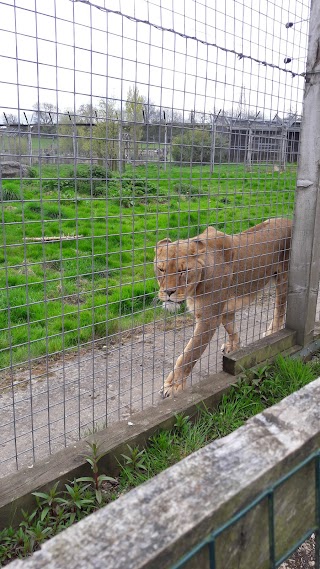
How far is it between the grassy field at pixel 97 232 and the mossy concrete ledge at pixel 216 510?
3.99 ft

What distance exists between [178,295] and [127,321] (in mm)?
1550

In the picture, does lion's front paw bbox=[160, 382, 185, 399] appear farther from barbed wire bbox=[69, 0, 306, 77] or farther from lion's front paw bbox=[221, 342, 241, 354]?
barbed wire bbox=[69, 0, 306, 77]

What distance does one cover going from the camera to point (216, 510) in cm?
105

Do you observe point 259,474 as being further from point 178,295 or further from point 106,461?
point 178,295

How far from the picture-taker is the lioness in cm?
352

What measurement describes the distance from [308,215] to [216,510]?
3.22 meters

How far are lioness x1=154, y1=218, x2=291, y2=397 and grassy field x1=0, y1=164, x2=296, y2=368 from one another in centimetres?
16

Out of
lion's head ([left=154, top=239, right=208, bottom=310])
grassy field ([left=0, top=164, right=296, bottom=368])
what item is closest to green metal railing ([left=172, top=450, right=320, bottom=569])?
grassy field ([left=0, top=164, right=296, bottom=368])

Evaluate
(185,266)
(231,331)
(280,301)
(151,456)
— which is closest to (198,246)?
(185,266)

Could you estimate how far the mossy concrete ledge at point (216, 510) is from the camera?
95 cm

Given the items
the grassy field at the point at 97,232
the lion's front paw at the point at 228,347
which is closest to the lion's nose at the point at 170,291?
the grassy field at the point at 97,232

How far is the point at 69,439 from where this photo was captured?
10.0 ft

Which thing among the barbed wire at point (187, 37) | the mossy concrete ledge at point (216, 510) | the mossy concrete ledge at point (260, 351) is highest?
the barbed wire at point (187, 37)

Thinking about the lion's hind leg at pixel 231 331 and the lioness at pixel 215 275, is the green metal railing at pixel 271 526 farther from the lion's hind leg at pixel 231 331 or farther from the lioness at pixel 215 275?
the lion's hind leg at pixel 231 331
